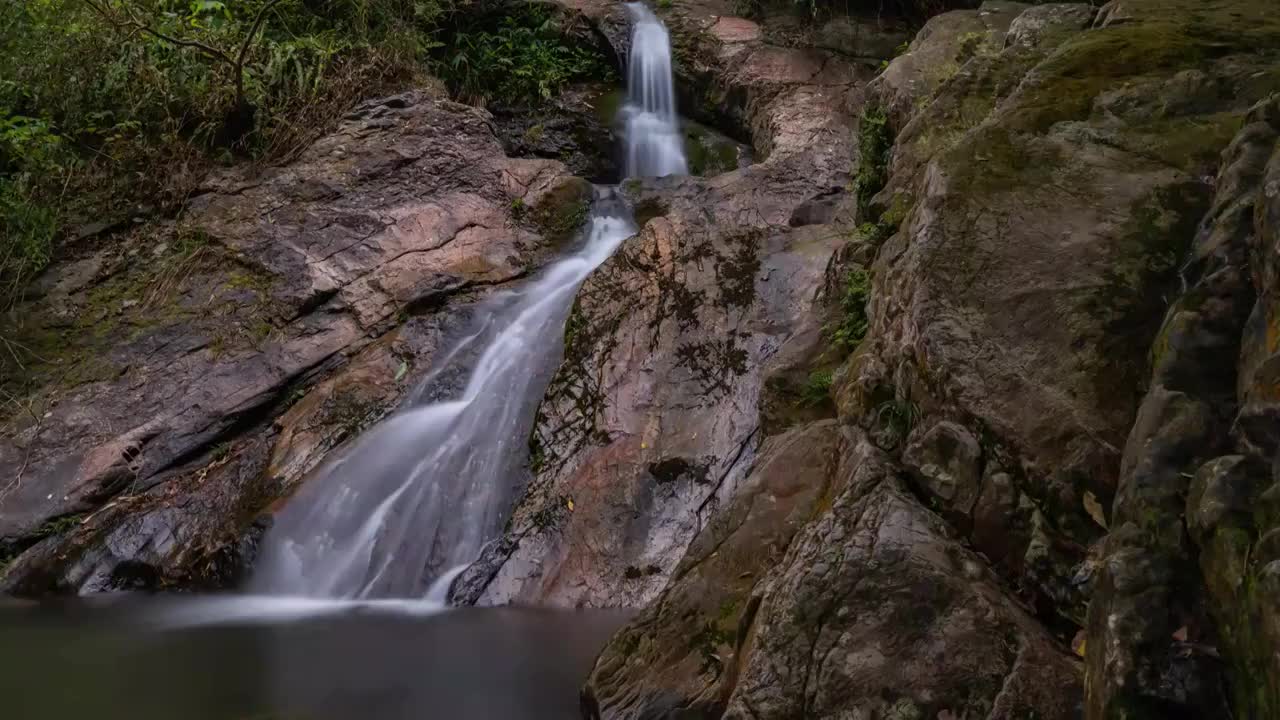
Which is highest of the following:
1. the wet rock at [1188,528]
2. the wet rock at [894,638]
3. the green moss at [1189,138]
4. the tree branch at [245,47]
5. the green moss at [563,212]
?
the tree branch at [245,47]

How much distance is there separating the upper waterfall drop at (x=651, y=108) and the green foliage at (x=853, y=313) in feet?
21.1

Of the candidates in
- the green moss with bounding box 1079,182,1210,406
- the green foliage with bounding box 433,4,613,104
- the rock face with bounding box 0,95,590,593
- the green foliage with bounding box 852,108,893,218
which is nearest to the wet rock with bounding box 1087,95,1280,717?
the green moss with bounding box 1079,182,1210,406

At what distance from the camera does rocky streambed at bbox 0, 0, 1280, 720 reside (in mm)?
2473

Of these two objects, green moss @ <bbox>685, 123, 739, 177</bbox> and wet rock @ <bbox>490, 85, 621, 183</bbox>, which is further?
wet rock @ <bbox>490, 85, 621, 183</bbox>

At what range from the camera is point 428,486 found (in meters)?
6.66

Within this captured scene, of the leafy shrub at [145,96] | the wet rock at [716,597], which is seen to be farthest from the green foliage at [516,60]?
the wet rock at [716,597]

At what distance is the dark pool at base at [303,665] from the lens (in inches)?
165

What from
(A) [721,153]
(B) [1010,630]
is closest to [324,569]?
(B) [1010,630]

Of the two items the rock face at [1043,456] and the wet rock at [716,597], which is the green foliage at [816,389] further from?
the wet rock at [716,597]

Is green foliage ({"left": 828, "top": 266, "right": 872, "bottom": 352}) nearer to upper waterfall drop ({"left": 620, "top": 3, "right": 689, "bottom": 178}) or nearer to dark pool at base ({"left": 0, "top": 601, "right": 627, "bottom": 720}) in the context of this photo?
dark pool at base ({"left": 0, "top": 601, "right": 627, "bottom": 720})

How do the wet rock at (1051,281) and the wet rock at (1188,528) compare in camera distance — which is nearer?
the wet rock at (1188,528)

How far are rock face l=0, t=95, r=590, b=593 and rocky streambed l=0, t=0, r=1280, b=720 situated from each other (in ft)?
0.12

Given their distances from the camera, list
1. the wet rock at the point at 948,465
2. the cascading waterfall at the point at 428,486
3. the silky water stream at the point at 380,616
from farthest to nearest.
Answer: the cascading waterfall at the point at 428,486
the silky water stream at the point at 380,616
the wet rock at the point at 948,465

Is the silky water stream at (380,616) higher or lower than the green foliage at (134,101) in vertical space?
lower
